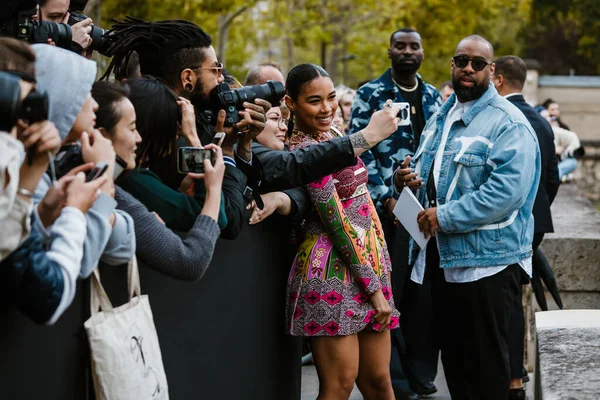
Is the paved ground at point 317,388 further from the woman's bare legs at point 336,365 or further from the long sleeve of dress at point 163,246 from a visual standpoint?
the long sleeve of dress at point 163,246

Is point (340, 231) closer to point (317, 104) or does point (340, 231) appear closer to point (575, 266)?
point (317, 104)

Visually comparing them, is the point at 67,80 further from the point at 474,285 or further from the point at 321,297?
the point at 474,285

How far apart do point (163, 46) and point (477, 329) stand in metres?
2.40

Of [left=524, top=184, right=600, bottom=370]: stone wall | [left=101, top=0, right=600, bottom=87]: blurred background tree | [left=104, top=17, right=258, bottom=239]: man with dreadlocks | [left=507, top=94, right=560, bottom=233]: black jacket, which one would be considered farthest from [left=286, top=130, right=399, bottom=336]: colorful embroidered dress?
[left=101, top=0, right=600, bottom=87]: blurred background tree

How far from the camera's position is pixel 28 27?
470 cm

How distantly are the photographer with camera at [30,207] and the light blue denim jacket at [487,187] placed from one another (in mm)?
3062

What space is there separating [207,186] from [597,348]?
1485 mm

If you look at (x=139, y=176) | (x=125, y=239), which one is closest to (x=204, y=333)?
(x=139, y=176)

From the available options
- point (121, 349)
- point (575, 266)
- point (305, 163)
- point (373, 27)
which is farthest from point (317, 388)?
point (373, 27)

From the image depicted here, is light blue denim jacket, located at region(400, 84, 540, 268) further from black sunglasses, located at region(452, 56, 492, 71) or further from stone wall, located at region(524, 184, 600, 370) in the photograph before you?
stone wall, located at region(524, 184, 600, 370)

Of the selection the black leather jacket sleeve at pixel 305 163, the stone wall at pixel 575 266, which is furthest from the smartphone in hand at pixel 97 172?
the stone wall at pixel 575 266

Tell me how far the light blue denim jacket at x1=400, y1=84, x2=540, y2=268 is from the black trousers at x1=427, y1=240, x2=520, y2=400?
15 cm

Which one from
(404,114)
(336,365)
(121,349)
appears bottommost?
(336,365)

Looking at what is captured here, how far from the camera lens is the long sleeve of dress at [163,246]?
3.44 meters
